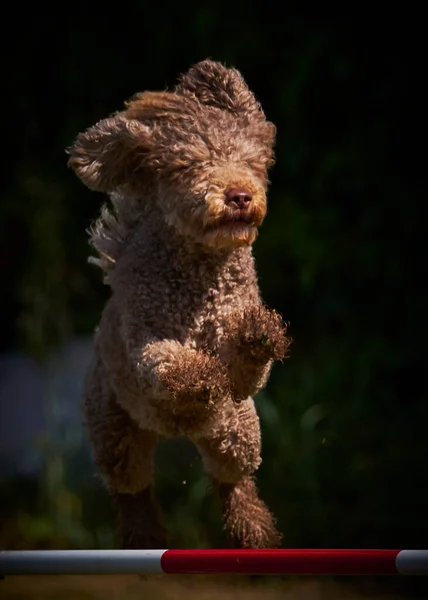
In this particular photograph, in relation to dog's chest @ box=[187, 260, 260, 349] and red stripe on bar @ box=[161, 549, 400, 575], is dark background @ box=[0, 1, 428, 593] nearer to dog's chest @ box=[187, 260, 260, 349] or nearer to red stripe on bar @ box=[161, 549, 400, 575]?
dog's chest @ box=[187, 260, 260, 349]

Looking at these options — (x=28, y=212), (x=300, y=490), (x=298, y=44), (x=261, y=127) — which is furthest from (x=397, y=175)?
(x=261, y=127)

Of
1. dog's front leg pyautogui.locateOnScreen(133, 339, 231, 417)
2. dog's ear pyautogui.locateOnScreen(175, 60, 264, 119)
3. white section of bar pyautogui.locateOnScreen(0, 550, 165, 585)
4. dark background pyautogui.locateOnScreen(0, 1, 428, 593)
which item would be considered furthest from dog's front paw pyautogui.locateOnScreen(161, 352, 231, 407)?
dark background pyautogui.locateOnScreen(0, 1, 428, 593)

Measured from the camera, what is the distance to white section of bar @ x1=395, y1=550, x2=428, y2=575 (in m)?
2.54

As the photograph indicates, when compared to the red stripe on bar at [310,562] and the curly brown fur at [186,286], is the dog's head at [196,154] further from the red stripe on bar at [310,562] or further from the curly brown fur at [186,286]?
the red stripe on bar at [310,562]

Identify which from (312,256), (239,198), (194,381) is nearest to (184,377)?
(194,381)

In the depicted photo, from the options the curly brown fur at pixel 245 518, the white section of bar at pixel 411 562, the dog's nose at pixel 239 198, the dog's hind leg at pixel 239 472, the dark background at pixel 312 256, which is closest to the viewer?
the white section of bar at pixel 411 562

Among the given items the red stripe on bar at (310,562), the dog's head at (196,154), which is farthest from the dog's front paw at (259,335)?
the red stripe on bar at (310,562)

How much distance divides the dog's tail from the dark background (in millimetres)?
1698

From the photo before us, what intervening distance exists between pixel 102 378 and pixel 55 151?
2.42m

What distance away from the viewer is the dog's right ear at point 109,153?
289 cm

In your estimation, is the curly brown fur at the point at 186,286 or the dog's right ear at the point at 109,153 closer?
the curly brown fur at the point at 186,286

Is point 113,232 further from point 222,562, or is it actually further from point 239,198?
point 222,562

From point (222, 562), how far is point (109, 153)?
3.46ft

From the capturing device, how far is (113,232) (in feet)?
10.5
